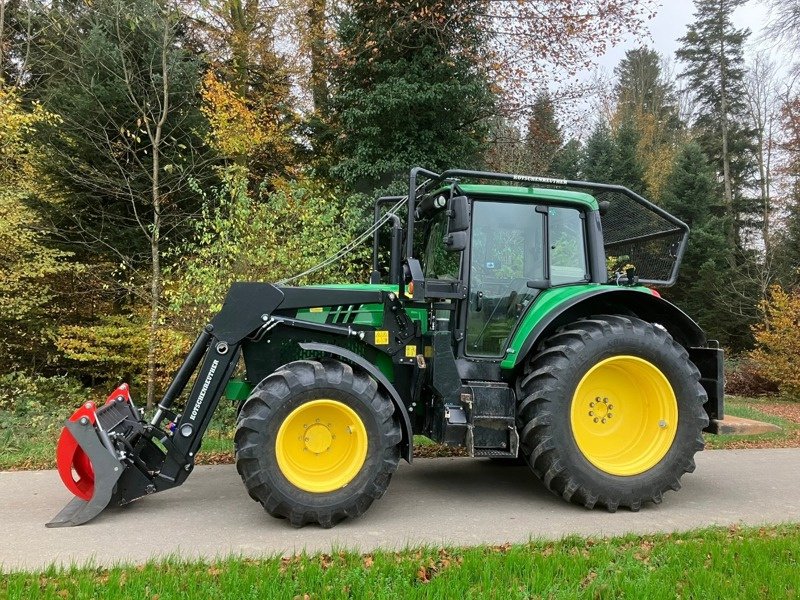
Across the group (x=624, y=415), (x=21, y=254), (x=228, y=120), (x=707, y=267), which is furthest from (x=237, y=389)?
(x=707, y=267)

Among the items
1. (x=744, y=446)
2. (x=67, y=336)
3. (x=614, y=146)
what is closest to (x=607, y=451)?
(x=744, y=446)

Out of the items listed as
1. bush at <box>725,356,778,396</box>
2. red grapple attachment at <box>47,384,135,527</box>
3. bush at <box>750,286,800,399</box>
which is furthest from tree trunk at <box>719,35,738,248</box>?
red grapple attachment at <box>47,384,135,527</box>

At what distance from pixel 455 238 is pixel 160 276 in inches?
340

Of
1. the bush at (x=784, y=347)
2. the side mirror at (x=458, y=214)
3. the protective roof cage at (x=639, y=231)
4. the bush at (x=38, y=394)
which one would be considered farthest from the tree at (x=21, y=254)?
the bush at (x=784, y=347)

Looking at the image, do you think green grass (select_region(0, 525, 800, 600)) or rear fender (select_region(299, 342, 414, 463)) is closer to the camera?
green grass (select_region(0, 525, 800, 600))

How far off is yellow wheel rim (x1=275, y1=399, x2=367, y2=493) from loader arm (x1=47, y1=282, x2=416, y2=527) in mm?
644

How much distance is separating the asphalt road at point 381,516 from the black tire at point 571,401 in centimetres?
21

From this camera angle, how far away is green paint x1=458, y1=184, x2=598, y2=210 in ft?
15.3

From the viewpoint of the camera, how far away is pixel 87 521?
3.92m

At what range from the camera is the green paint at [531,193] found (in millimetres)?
4660

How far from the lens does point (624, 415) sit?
4.79 m

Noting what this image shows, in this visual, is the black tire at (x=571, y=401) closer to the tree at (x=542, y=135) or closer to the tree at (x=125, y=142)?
the tree at (x=125, y=142)

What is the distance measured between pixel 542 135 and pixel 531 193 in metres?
10.7

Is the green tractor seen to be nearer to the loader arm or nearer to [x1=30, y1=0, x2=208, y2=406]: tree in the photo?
the loader arm
